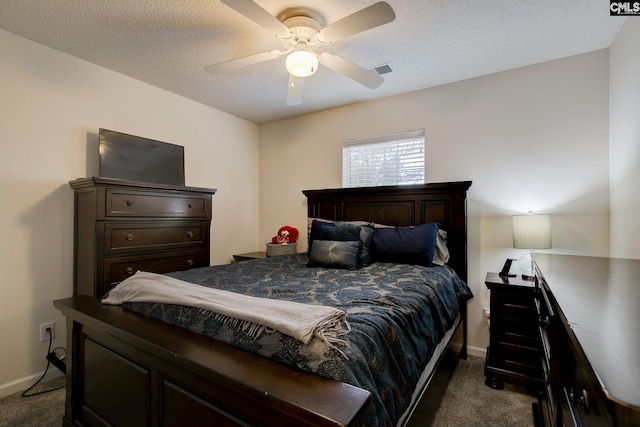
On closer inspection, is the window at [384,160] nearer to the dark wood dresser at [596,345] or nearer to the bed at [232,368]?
the bed at [232,368]

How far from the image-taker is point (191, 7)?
1859mm

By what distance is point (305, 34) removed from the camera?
6.30 ft

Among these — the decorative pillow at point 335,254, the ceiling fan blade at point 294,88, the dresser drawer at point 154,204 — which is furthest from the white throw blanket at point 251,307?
the ceiling fan blade at point 294,88

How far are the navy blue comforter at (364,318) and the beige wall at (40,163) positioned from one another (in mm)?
1242

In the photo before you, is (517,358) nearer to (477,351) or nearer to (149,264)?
(477,351)

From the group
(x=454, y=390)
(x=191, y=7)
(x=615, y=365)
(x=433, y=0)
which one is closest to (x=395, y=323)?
(x=615, y=365)

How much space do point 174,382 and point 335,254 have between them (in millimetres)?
1532

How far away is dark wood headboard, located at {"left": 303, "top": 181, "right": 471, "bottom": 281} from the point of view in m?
2.70

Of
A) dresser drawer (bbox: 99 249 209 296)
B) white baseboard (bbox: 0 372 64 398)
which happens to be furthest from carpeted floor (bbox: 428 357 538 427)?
white baseboard (bbox: 0 372 64 398)

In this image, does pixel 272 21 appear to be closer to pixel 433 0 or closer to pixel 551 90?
pixel 433 0

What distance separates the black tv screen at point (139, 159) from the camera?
8.40ft

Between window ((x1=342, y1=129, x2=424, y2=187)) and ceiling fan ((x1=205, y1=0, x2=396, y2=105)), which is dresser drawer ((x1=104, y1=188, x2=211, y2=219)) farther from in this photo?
window ((x1=342, y1=129, x2=424, y2=187))

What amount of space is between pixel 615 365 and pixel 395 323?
86cm

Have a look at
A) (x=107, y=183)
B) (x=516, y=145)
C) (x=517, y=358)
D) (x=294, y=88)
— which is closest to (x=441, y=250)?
(x=517, y=358)
